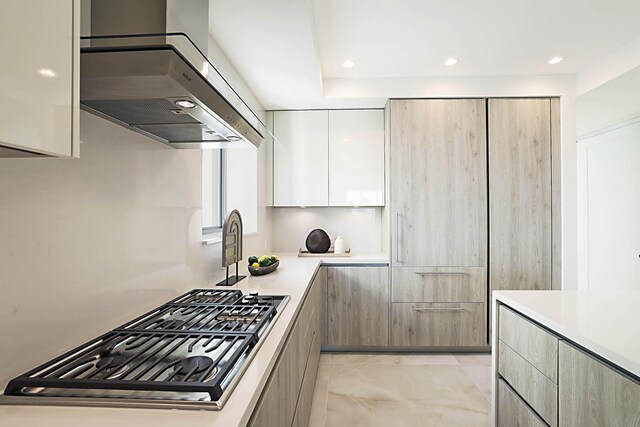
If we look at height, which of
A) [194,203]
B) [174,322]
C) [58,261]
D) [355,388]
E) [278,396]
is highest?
[194,203]

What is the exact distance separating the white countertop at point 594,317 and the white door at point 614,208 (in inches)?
129

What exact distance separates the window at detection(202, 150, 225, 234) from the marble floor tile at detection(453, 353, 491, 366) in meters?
2.37

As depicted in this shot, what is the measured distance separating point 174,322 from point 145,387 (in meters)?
0.55

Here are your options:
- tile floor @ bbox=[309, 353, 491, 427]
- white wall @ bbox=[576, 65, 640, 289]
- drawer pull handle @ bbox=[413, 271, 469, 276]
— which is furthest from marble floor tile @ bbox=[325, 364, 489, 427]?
white wall @ bbox=[576, 65, 640, 289]

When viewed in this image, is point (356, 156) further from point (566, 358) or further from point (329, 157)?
point (566, 358)

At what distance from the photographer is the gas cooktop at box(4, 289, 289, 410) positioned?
0.80 meters

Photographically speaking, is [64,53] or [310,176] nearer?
[64,53]

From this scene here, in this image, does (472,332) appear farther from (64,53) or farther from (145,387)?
(64,53)

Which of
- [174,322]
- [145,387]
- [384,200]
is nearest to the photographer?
[145,387]

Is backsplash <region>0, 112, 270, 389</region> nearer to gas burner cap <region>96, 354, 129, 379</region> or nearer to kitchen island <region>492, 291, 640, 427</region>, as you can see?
gas burner cap <region>96, 354, 129, 379</region>

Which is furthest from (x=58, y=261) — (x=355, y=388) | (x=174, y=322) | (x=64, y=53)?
(x=355, y=388)

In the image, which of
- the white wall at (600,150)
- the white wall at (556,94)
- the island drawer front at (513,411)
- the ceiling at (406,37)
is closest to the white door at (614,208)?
the white wall at (600,150)

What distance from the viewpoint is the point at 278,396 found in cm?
117

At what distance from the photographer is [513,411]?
1716 mm
